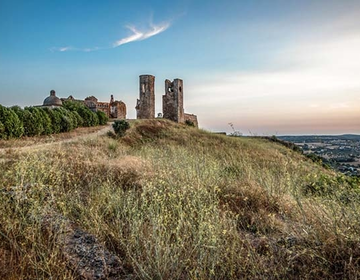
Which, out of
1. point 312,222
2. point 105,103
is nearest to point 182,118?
point 105,103

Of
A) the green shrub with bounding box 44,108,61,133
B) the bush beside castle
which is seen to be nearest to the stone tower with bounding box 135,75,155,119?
the bush beside castle

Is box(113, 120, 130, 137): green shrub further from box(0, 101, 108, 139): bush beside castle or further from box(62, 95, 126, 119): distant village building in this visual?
box(62, 95, 126, 119): distant village building

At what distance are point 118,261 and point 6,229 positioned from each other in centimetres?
135

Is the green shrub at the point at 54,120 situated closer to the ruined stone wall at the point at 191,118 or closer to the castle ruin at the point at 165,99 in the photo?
the castle ruin at the point at 165,99

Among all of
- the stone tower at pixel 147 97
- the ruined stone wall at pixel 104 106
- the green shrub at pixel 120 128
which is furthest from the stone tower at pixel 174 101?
the green shrub at pixel 120 128

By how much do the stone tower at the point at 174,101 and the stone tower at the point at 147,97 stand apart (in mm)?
1450

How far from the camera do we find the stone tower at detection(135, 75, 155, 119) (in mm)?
29547

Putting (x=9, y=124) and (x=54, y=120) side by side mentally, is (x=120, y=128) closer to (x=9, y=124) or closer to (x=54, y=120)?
(x=54, y=120)

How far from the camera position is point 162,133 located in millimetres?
20469

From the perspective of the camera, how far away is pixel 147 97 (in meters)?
29.6

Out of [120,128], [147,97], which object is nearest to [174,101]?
[147,97]

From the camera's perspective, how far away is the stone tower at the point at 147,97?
29.5 metres

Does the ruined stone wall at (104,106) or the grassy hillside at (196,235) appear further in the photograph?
the ruined stone wall at (104,106)

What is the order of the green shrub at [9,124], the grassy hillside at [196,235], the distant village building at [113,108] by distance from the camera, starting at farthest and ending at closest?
the distant village building at [113,108]
the green shrub at [9,124]
the grassy hillside at [196,235]
